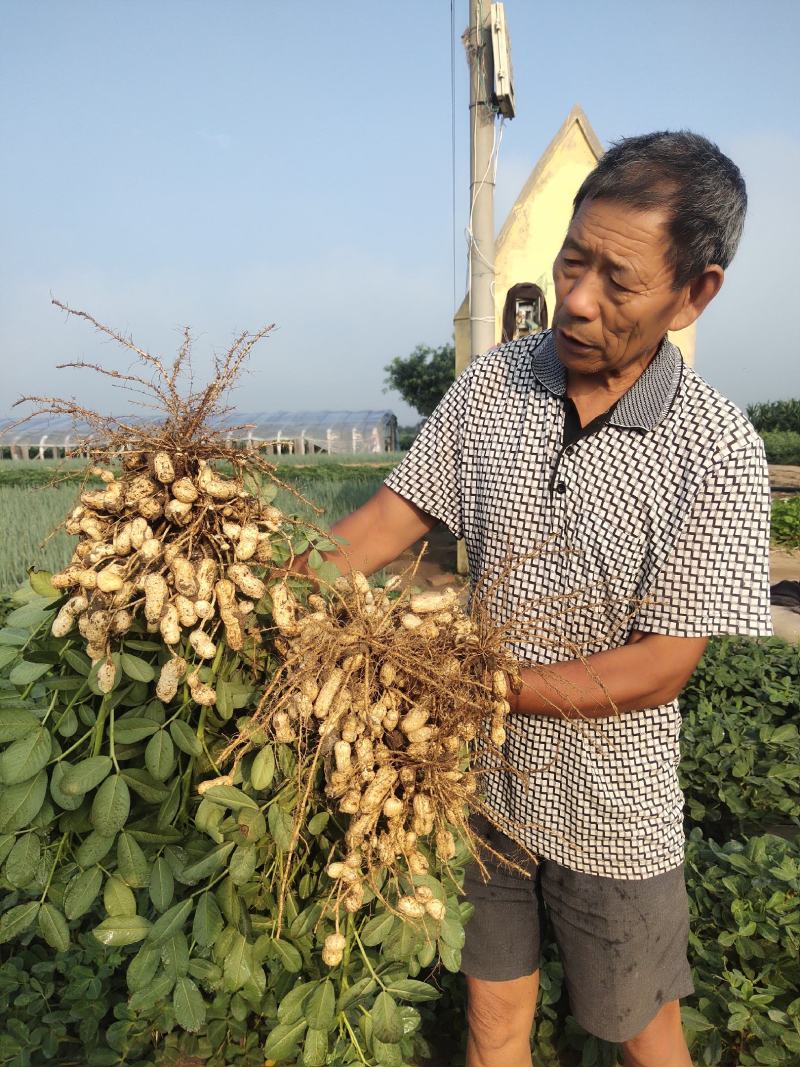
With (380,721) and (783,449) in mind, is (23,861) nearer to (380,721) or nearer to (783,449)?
(380,721)

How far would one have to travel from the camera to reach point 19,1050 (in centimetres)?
165

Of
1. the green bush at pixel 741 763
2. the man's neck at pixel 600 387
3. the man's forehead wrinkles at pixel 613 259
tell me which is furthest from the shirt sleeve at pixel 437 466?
the green bush at pixel 741 763

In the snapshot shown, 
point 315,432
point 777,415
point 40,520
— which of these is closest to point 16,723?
point 40,520

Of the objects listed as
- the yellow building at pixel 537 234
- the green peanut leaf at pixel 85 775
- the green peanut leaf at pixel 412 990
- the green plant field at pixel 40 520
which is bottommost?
the green plant field at pixel 40 520

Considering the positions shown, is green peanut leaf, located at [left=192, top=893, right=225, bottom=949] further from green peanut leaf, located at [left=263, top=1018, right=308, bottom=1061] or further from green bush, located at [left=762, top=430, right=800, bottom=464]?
green bush, located at [left=762, top=430, right=800, bottom=464]

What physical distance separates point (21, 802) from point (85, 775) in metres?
0.09

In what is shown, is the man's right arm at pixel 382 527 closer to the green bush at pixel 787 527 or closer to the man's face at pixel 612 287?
the man's face at pixel 612 287

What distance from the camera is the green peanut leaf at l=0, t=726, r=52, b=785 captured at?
897mm

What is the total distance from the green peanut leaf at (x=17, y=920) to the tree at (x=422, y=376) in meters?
31.0

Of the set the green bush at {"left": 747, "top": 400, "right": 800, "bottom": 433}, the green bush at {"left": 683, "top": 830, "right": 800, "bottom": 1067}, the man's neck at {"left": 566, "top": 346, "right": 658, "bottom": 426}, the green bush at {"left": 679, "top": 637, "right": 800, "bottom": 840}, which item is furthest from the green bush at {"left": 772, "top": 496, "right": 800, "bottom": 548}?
the green bush at {"left": 747, "top": 400, "right": 800, "bottom": 433}

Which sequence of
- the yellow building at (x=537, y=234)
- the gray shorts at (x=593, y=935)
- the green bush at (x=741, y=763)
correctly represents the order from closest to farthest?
the gray shorts at (x=593, y=935) < the green bush at (x=741, y=763) < the yellow building at (x=537, y=234)

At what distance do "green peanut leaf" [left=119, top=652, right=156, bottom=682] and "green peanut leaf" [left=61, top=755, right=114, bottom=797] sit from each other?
11cm

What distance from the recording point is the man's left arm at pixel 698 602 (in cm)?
112

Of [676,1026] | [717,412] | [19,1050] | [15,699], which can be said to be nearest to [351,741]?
[15,699]
